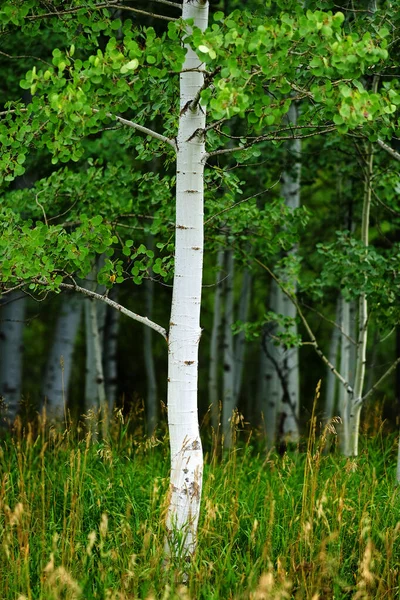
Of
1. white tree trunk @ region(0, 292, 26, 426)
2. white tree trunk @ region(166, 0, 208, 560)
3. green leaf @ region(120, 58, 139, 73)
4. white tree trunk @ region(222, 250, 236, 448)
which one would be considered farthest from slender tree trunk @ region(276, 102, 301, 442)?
green leaf @ region(120, 58, 139, 73)

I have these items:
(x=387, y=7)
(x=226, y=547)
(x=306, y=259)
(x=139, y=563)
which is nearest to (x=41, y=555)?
(x=139, y=563)

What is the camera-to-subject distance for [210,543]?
415cm

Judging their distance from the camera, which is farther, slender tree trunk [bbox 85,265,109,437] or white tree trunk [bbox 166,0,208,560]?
slender tree trunk [bbox 85,265,109,437]

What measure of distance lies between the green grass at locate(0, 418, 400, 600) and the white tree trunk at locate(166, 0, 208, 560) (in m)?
0.16

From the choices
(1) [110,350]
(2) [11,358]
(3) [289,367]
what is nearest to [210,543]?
(3) [289,367]

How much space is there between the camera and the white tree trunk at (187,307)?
4.10m

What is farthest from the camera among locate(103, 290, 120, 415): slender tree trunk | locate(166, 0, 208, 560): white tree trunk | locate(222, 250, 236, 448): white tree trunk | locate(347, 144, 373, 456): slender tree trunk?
locate(103, 290, 120, 415): slender tree trunk

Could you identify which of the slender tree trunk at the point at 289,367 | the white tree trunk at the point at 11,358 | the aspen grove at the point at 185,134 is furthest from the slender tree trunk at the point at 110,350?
the aspen grove at the point at 185,134

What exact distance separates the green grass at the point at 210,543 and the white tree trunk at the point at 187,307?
16 cm

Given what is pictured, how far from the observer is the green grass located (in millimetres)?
3502

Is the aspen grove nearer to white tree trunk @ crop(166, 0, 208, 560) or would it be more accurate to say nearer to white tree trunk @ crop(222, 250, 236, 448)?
white tree trunk @ crop(166, 0, 208, 560)

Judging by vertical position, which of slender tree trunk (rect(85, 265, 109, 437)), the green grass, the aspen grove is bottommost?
the green grass

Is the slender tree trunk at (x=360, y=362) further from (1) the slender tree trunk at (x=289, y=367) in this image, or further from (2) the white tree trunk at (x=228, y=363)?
(2) the white tree trunk at (x=228, y=363)

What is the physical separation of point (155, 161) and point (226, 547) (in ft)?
27.9
